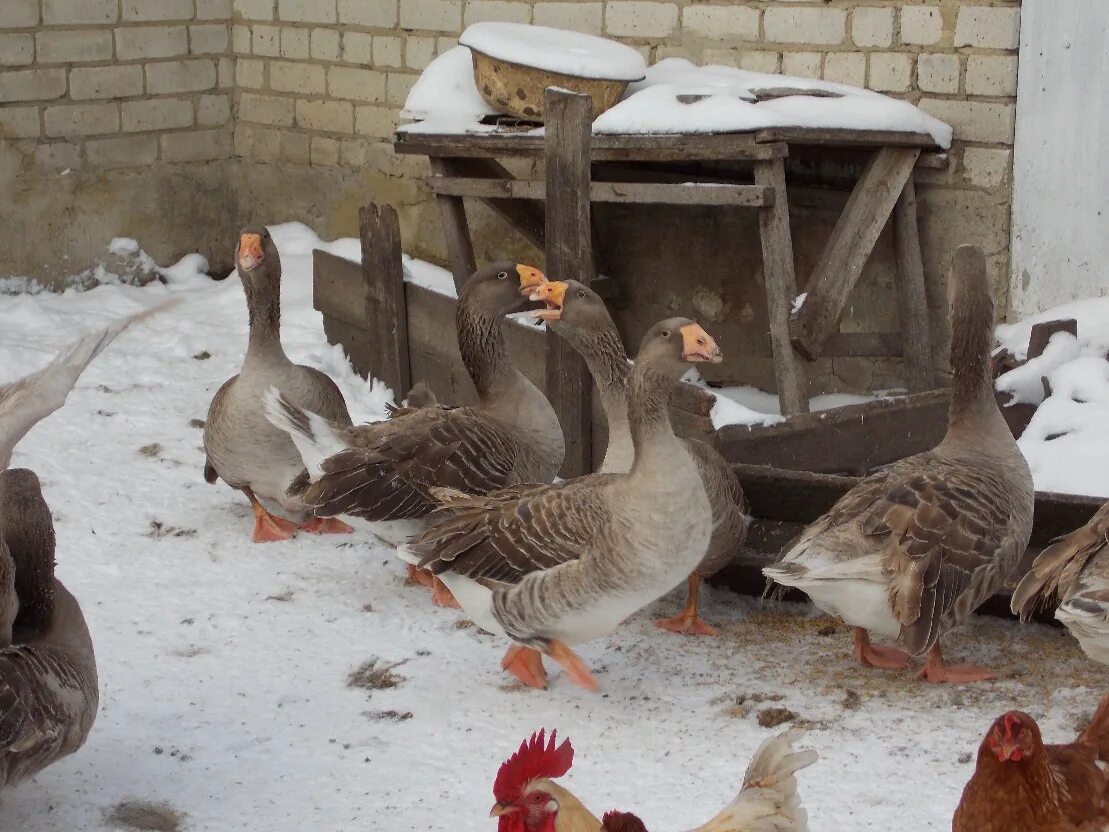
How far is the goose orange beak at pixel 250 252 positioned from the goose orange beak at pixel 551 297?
1451 millimetres

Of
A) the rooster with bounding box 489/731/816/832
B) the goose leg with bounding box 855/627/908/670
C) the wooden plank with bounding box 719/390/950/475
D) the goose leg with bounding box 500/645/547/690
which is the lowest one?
the goose leg with bounding box 500/645/547/690

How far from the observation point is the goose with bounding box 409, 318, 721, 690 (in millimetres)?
4496

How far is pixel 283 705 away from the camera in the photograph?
477cm

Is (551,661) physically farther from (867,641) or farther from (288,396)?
(288,396)

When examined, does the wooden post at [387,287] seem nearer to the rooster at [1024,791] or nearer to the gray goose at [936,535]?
the gray goose at [936,535]

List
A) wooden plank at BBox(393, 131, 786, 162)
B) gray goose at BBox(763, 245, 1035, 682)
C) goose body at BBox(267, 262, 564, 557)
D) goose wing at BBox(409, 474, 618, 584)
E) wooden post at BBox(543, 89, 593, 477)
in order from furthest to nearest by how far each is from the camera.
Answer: wooden plank at BBox(393, 131, 786, 162) → wooden post at BBox(543, 89, 593, 477) → goose body at BBox(267, 262, 564, 557) → goose wing at BBox(409, 474, 618, 584) → gray goose at BBox(763, 245, 1035, 682)

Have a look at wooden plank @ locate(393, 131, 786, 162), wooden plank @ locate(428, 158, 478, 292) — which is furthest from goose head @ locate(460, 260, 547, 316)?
wooden plank @ locate(428, 158, 478, 292)

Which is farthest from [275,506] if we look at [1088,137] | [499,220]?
[1088,137]

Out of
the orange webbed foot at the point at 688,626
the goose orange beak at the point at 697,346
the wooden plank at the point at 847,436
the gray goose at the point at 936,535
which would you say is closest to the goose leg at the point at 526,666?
the orange webbed foot at the point at 688,626

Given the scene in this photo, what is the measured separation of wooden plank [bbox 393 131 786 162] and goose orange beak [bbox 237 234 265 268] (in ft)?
6.20

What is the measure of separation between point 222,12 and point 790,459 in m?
6.94

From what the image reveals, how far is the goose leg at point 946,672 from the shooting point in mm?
4758

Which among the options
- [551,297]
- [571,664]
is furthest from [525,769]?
[551,297]

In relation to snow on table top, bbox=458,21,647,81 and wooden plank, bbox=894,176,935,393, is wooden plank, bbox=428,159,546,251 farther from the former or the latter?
wooden plank, bbox=894,176,935,393
